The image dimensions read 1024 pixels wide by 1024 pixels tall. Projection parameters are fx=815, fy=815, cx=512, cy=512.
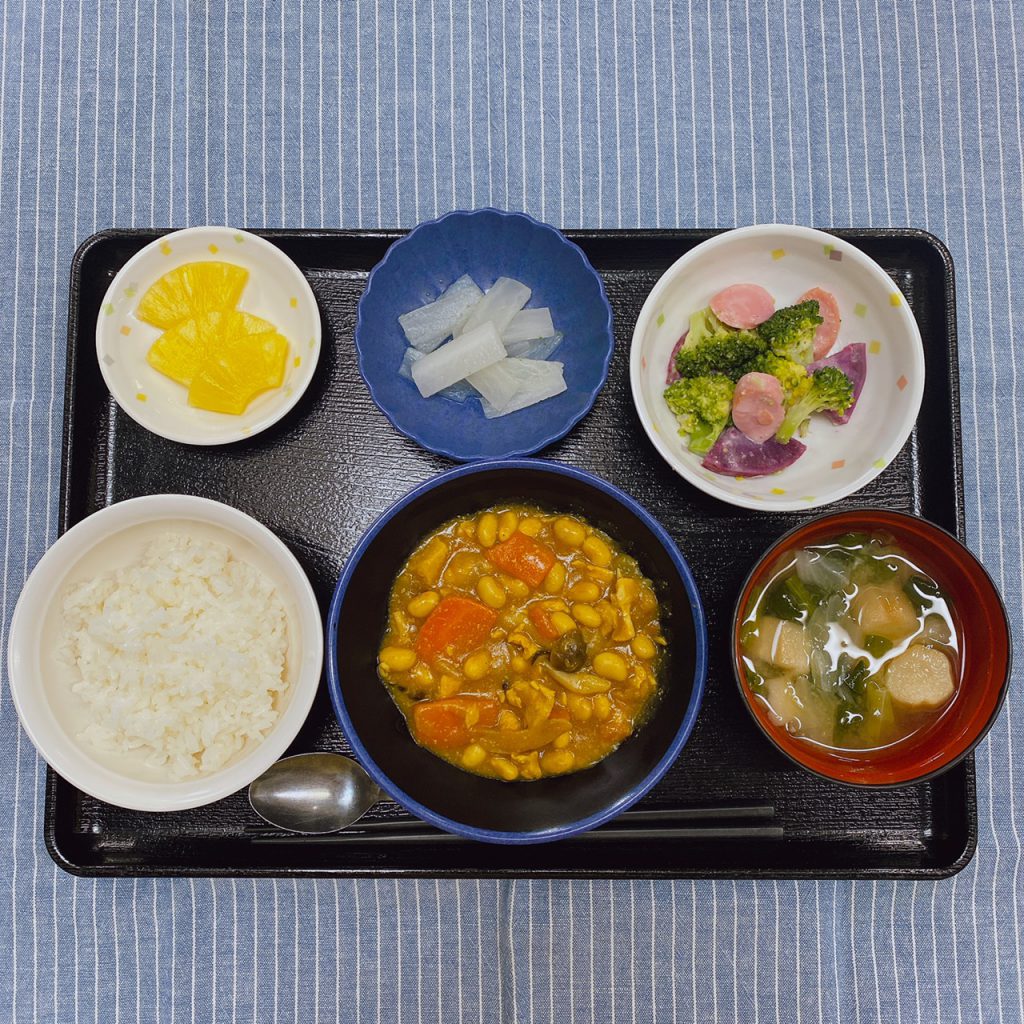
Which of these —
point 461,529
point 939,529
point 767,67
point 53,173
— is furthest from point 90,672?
point 767,67

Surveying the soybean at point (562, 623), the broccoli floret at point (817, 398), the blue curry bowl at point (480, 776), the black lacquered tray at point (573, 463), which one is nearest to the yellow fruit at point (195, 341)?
the black lacquered tray at point (573, 463)

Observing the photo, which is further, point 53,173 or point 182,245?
point 53,173

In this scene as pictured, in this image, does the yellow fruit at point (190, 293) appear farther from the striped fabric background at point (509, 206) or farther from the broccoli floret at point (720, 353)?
the broccoli floret at point (720, 353)

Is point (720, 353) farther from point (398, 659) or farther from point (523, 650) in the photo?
point (398, 659)

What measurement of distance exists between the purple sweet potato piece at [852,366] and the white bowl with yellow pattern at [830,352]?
0.09 feet

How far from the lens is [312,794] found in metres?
2.54

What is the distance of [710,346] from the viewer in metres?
2.57

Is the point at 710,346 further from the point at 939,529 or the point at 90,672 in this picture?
the point at 90,672

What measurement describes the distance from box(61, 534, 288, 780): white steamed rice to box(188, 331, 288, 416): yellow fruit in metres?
0.50

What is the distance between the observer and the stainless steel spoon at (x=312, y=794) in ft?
8.29

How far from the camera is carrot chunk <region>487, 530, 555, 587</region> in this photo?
8.16 ft

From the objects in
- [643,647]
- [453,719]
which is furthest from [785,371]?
[453,719]

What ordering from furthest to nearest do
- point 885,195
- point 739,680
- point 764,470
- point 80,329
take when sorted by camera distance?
point 885,195 → point 80,329 → point 764,470 → point 739,680

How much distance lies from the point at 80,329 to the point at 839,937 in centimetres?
334
